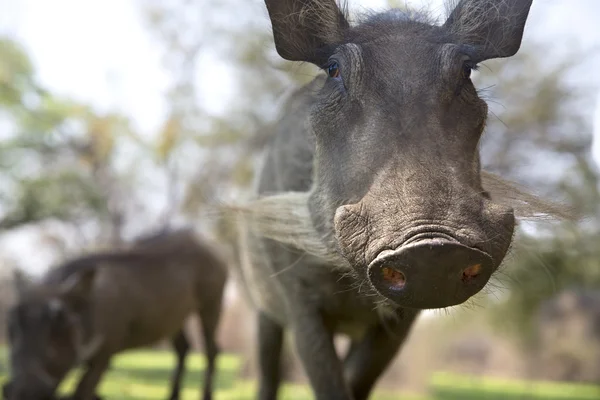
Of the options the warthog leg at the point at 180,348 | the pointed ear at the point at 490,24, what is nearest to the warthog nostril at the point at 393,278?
the pointed ear at the point at 490,24

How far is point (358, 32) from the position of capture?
2.87m

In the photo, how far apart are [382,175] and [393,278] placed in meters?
0.40

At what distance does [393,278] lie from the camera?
2.06 m

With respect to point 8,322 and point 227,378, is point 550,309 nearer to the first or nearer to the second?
point 227,378

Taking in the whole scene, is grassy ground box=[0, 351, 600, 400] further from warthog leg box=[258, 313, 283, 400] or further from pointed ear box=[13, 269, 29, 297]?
warthog leg box=[258, 313, 283, 400]

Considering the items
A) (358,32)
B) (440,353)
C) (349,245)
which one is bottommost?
(440,353)

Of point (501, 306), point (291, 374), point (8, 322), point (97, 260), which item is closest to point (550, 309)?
point (501, 306)

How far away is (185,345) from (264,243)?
16.7 ft

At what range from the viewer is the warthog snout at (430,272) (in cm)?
191

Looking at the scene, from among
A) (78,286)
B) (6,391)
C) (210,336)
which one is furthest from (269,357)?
(210,336)

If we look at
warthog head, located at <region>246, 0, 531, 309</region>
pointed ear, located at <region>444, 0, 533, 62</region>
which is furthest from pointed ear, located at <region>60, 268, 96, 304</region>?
pointed ear, located at <region>444, 0, 533, 62</region>

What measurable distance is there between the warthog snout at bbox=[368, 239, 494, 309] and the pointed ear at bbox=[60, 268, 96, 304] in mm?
A: 4744

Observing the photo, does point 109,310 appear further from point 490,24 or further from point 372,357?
point 490,24

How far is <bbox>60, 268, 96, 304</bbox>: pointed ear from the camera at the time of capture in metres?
6.15
